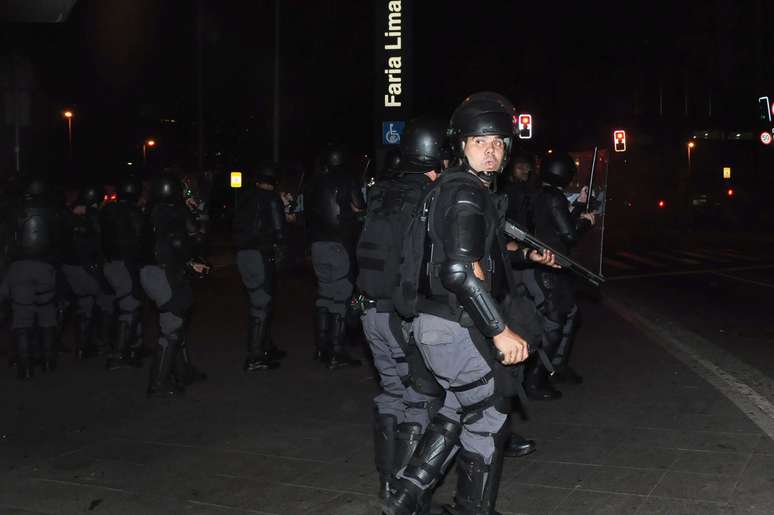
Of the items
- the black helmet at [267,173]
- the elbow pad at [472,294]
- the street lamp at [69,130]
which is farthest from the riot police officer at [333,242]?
the street lamp at [69,130]

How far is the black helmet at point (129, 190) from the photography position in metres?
8.14

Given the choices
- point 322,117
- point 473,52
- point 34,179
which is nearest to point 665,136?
point 473,52

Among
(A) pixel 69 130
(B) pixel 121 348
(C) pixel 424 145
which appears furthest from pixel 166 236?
(A) pixel 69 130

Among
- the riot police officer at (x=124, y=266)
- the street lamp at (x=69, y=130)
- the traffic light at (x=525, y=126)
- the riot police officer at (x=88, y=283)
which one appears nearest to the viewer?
the riot police officer at (x=124, y=266)

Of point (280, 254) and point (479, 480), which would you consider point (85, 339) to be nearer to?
point (280, 254)

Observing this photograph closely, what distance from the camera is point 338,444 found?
5.81m

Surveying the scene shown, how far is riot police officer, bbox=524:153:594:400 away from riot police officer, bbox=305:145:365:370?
1.71 m

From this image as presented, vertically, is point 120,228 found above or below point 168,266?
above

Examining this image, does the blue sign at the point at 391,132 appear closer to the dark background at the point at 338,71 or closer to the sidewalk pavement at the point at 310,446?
the dark background at the point at 338,71

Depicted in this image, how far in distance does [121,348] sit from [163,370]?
4.96ft

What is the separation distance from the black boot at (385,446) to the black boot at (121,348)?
4.52 metres

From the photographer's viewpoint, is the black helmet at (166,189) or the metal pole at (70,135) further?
the metal pole at (70,135)

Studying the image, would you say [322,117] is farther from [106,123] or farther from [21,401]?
[21,401]

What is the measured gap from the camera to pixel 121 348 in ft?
28.2
